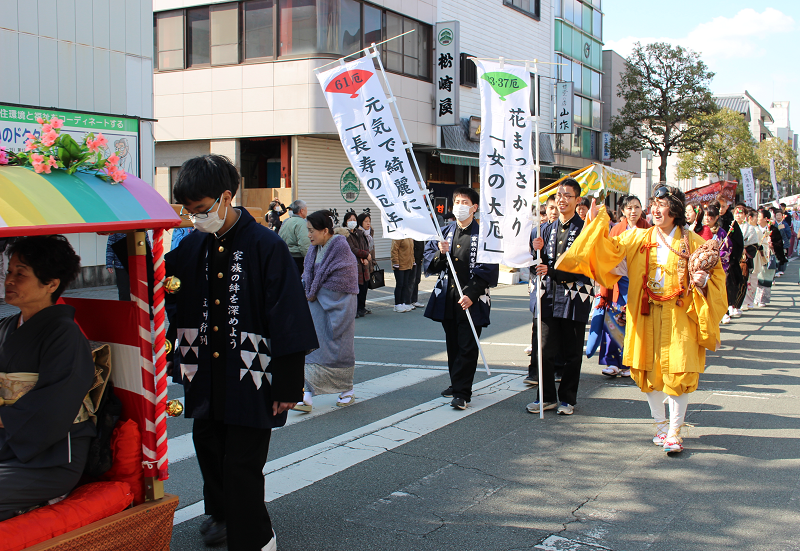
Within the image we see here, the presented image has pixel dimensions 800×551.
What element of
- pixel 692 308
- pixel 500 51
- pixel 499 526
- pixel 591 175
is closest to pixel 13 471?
pixel 499 526

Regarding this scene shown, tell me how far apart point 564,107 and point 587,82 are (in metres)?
7.37

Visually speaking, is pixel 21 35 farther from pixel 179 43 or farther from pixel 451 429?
pixel 451 429

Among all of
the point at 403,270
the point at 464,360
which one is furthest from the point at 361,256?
the point at 464,360

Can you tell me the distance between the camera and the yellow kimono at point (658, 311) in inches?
192

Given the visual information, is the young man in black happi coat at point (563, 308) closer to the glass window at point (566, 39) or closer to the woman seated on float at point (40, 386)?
the woman seated on float at point (40, 386)

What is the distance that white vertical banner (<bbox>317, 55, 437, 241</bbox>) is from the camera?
258 inches

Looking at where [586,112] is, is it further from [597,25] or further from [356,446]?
[356,446]

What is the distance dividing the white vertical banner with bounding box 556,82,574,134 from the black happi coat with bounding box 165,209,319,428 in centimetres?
2795

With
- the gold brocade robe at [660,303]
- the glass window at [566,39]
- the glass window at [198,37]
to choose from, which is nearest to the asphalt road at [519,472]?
the gold brocade robe at [660,303]

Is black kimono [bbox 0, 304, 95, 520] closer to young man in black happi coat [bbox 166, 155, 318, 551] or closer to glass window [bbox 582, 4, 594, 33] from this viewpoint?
young man in black happi coat [bbox 166, 155, 318, 551]

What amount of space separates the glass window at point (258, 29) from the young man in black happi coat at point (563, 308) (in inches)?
559

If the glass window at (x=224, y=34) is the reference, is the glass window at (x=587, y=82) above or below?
above

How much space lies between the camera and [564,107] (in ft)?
96.9

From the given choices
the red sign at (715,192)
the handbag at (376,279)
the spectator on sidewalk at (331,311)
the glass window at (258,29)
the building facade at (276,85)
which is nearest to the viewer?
the spectator on sidewalk at (331,311)
